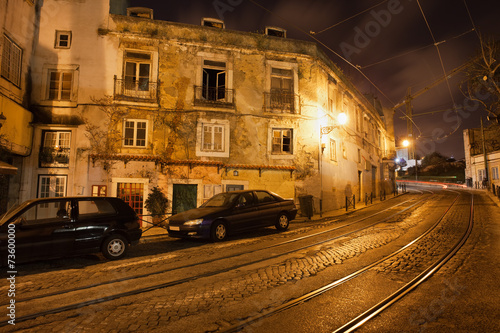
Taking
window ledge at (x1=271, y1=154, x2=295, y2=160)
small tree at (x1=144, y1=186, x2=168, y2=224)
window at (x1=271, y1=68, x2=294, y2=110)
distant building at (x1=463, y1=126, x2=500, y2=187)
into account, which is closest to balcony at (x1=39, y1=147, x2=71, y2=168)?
small tree at (x1=144, y1=186, x2=168, y2=224)

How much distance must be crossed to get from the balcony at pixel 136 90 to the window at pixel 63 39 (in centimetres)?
304

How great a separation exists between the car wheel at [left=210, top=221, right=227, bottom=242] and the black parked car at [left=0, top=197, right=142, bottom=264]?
7.36ft

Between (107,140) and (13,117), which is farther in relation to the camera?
(107,140)

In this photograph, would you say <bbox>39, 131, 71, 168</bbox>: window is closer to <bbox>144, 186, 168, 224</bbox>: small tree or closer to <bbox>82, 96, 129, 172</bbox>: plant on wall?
<bbox>82, 96, 129, 172</bbox>: plant on wall

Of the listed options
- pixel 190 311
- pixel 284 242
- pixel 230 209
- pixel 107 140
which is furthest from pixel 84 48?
pixel 190 311

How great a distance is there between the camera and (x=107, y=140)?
14484 mm

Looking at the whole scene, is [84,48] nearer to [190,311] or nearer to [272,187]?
[272,187]

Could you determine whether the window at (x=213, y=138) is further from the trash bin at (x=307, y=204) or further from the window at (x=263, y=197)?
the window at (x=263, y=197)

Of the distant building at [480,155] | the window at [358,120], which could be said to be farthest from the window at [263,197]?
the distant building at [480,155]

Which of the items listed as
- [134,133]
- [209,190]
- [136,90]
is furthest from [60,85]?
[209,190]

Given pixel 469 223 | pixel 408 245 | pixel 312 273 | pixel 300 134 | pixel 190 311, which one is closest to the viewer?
pixel 190 311

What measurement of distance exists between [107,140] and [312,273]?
12640mm

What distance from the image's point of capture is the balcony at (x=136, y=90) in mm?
14793

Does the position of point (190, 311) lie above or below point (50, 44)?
below
